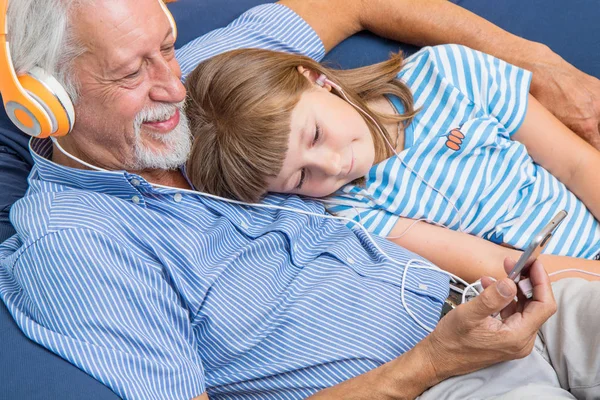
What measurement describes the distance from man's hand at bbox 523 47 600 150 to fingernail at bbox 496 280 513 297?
86 cm

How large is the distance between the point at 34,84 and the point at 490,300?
90 centimetres

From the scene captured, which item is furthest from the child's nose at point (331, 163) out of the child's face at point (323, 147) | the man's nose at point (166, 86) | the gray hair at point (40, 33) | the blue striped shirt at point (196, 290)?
the gray hair at point (40, 33)

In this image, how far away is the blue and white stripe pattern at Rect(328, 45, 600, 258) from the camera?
1.60m

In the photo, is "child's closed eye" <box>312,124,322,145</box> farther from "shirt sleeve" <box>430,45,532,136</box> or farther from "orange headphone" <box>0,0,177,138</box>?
"orange headphone" <box>0,0,177,138</box>

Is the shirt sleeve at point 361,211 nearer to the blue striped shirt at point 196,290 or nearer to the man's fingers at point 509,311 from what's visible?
the blue striped shirt at point 196,290

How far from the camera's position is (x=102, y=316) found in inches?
45.8

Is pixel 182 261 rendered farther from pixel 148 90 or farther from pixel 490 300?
pixel 490 300

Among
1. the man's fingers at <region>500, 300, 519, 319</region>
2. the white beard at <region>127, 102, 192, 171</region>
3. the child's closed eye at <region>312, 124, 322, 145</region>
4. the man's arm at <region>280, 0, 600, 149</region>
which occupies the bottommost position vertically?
the man's fingers at <region>500, 300, 519, 319</region>

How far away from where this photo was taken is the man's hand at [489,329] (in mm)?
1123

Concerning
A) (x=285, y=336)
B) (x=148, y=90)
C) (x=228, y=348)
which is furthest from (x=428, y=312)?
(x=148, y=90)

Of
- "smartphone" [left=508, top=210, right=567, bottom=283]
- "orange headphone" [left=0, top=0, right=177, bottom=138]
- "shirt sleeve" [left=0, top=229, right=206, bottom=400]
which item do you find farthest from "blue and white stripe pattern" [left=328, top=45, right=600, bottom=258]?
"orange headphone" [left=0, top=0, right=177, bottom=138]

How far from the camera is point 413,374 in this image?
126 cm

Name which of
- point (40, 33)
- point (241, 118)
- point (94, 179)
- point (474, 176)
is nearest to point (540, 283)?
point (474, 176)

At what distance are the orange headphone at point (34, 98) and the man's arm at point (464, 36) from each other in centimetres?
87
